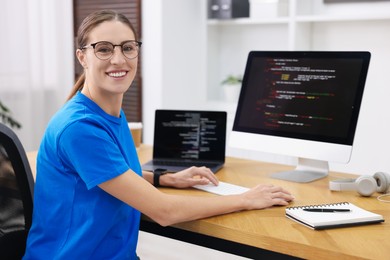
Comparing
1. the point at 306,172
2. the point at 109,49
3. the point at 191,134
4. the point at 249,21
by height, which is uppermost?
the point at 249,21

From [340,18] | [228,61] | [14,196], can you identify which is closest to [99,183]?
[14,196]

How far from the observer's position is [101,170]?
151cm

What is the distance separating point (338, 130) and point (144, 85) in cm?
242

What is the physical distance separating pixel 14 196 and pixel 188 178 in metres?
0.57

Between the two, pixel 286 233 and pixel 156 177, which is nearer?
pixel 286 233

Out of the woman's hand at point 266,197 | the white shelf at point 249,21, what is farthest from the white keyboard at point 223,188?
the white shelf at point 249,21

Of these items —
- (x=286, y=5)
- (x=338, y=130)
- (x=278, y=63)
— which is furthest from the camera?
(x=286, y=5)

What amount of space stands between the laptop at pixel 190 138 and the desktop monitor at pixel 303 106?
7cm

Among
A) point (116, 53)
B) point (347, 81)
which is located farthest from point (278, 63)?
point (116, 53)

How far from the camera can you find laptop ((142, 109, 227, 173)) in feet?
7.38

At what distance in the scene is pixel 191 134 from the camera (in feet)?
7.44

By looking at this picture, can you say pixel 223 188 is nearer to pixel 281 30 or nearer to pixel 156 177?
pixel 156 177

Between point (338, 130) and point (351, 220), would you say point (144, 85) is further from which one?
point (351, 220)

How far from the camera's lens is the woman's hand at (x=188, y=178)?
1.95m
